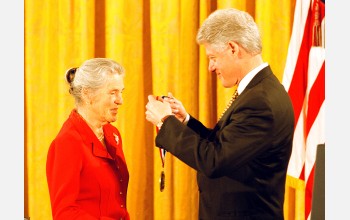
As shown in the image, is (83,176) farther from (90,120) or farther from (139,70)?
(139,70)

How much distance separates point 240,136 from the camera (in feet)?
5.92

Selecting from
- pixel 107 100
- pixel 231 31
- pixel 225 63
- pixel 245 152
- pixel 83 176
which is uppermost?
pixel 231 31

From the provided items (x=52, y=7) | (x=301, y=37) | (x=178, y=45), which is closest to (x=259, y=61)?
(x=301, y=37)

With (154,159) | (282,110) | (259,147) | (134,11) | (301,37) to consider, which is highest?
(134,11)

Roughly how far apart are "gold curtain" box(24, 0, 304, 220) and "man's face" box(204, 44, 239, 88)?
1077 mm

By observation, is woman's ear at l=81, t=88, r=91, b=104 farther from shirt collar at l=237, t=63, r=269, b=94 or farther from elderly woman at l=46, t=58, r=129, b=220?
shirt collar at l=237, t=63, r=269, b=94

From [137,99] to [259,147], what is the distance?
1.43 meters

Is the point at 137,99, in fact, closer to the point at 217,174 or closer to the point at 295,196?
the point at 295,196

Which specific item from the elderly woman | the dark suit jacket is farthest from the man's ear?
the elderly woman

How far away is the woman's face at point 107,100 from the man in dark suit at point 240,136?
25 centimetres

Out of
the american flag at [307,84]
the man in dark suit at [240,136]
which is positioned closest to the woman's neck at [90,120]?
the man in dark suit at [240,136]

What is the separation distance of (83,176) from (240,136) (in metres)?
0.64

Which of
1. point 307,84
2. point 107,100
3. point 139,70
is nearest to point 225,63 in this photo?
point 107,100

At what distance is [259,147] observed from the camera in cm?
183
